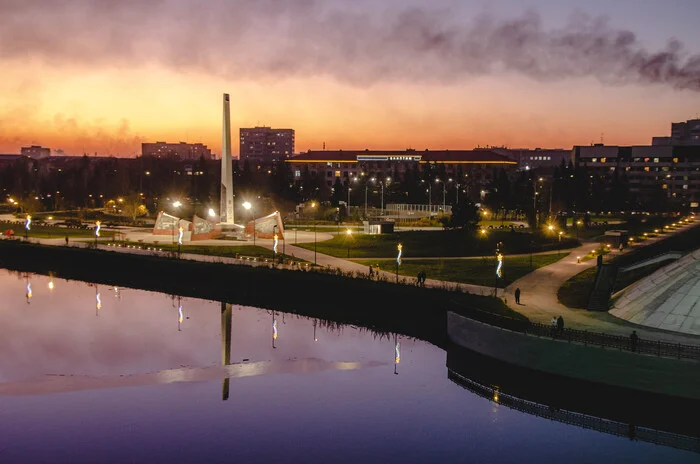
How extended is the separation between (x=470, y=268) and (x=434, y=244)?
1745 centimetres

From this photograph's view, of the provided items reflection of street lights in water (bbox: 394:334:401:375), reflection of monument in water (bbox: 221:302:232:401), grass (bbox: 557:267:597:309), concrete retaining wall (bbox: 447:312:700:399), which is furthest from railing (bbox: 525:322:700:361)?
reflection of monument in water (bbox: 221:302:232:401)

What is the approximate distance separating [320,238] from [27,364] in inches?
2057

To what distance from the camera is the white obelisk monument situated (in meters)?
89.3

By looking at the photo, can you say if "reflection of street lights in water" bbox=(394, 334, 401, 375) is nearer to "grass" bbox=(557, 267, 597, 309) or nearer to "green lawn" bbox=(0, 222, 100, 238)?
"grass" bbox=(557, 267, 597, 309)

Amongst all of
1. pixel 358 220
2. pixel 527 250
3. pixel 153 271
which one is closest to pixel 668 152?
pixel 358 220

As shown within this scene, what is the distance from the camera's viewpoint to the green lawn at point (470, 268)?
5900 cm

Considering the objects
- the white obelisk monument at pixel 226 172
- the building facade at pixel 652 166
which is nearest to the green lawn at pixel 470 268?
the white obelisk monument at pixel 226 172

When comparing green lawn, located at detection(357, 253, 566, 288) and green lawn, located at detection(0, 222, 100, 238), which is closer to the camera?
green lawn, located at detection(357, 253, 566, 288)

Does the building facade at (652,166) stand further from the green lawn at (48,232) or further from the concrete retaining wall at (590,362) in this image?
the concrete retaining wall at (590,362)

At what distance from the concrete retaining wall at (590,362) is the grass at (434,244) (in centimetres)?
3456

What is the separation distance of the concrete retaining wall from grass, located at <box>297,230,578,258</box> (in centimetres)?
3456

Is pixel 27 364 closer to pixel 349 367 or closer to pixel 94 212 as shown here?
pixel 349 367

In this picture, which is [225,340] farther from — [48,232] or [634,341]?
[48,232]

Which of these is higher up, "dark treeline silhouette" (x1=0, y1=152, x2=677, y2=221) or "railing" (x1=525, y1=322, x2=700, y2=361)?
"dark treeline silhouette" (x1=0, y1=152, x2=677, y2=221)
